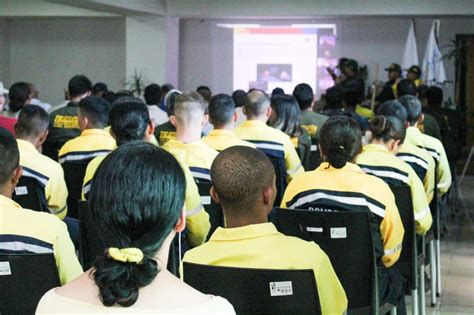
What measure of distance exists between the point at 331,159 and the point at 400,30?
1279cm

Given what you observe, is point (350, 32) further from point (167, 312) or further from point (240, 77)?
point (167, 312)

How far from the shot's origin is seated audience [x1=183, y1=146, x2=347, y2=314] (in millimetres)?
2787

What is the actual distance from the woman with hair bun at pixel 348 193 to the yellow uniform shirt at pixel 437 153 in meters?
2.75

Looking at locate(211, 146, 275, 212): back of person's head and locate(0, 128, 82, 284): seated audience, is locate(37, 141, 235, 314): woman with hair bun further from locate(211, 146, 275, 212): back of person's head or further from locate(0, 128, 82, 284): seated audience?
locate(0, 128, 82, 284): seated audience

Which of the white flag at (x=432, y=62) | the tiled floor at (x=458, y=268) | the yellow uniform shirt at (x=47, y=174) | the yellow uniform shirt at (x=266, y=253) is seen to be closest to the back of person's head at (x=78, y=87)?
the yellow uniform shirt at (x=47, y=174)

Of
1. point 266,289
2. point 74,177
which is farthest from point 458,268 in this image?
point 266,289

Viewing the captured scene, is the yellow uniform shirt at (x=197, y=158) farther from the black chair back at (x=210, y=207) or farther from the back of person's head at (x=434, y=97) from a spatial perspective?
the back of person's head at (x=434, y=97)

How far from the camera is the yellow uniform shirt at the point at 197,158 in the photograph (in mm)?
5320

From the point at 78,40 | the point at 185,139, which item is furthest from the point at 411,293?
the point at 78,40

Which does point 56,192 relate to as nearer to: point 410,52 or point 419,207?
point 419,207

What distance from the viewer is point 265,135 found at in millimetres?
6895

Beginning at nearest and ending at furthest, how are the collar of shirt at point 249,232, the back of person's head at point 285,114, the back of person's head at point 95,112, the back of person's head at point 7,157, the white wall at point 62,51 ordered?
the collar of shirt at point 249,232 < the back of person's head at point 7,157 < the back of person's head at point 95,112 < the back of person's head at point 285,114 < the white wall at point 62,51

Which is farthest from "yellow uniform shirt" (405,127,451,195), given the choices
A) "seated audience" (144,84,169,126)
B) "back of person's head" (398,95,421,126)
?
"seated audience" (144,84,169,126)

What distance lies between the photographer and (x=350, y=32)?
54.6 feet
